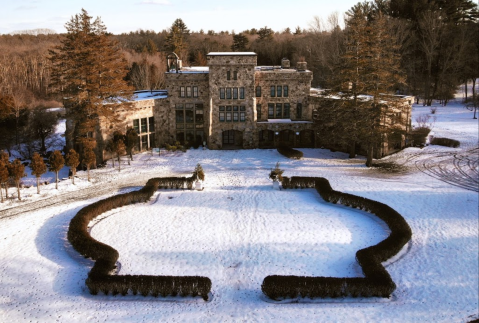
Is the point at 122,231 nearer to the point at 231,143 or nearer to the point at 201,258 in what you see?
the point at 201,258

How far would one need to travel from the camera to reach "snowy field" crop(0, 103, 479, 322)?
17.5 meters

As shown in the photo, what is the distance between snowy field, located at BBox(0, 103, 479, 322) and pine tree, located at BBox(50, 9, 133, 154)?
17.1 feet

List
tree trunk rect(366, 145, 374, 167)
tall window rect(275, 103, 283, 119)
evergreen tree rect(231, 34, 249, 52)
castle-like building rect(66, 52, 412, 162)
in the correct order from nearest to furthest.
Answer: tree trunk rect(366, 145, 374, 167) < castle-like building rect(66, 52, 412, 162) < tall window rect(275, 103, 283, 119) < evergreen tree rect(231, 34, 249, 52)

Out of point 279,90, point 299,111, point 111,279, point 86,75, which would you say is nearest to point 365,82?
point 299,111

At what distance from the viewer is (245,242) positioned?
23391mm

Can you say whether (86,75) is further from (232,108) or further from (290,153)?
(290,153)

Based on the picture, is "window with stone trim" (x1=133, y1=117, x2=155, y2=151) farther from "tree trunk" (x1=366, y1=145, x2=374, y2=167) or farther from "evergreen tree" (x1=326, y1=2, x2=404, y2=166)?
"tree trunk" (x1=366, y1=145, x2=374, y2=167)

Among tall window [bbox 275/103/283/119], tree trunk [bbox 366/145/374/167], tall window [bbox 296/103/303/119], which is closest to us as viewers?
tree trunk [bbox 366/145/374/167]

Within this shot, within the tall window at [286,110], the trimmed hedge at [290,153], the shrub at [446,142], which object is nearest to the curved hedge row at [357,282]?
the trimmed hedge at [290,153]

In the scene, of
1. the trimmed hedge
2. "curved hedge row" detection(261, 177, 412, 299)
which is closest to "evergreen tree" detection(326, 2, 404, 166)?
the trimmed hedge

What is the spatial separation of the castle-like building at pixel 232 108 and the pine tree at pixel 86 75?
5.15 m

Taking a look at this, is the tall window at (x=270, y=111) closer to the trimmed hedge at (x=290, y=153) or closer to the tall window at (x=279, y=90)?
the tall window at (x=279, y=90)

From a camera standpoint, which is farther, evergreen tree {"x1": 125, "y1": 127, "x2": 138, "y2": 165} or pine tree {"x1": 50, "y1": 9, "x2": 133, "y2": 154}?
evergreen tree {"x1": 125, "y1": 127, "x2": 138, "y2": 165}

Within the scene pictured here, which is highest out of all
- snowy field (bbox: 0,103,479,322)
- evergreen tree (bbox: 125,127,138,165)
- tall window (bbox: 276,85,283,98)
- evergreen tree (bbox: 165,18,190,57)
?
evergreen tree (bbox: 165,18,190,57)
